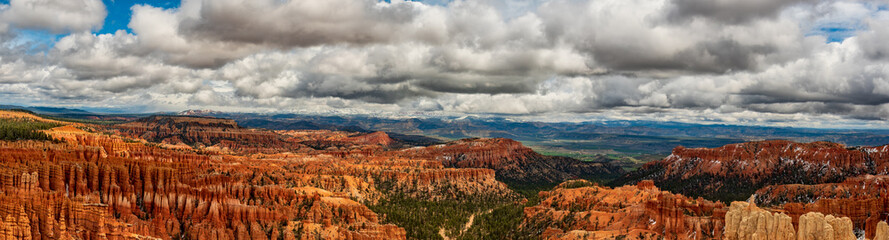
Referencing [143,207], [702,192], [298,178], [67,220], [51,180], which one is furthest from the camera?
[702,192]

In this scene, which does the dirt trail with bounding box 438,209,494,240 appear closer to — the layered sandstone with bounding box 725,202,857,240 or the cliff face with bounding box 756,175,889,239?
the cliff face with bounding box 756,175,889,239

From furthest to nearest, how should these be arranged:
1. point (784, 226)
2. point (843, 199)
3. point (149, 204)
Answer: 1. point (843, 199)
2. point (149, 204)
3. point (784, 226)

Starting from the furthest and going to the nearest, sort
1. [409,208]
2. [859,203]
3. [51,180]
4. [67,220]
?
[409,208], [859,203], [51,180], [67,220]

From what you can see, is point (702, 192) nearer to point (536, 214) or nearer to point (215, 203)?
point (536, 214)

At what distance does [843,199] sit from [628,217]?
102 ft

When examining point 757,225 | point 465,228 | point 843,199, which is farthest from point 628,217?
point 757,225

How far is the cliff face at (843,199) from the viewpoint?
251 ft

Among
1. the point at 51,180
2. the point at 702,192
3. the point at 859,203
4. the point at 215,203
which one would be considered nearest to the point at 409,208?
the point at 215,203

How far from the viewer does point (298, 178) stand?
4552 inches

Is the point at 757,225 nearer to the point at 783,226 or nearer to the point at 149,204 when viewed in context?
the point at 783,226

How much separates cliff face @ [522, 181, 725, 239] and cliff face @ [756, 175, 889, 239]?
11.7m

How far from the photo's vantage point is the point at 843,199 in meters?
80.2

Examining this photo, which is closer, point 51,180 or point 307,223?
point 51,180

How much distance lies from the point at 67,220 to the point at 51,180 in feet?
50.3
